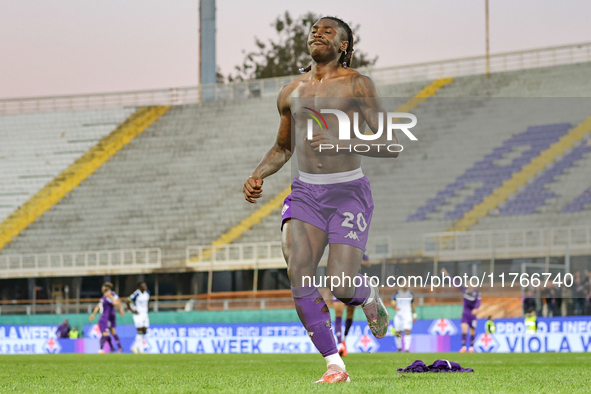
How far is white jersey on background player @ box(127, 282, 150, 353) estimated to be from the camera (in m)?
21.3

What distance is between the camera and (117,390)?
17.1 feet

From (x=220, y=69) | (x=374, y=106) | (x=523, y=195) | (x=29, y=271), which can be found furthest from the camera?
(x=220, y=69)

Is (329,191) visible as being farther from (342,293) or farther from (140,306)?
(140,306)

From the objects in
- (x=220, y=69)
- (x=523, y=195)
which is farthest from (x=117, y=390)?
(x=220, y=69)

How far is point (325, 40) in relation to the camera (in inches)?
226

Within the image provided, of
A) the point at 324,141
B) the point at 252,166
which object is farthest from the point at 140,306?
the point at 324,141

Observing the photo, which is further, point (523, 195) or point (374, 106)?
point (523, 195)

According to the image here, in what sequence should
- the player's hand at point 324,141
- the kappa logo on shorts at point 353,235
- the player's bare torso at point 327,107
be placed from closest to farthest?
1. the player's hand at point 324,141
2. the kappa logo on shorts at point 353,235
3. the player's bare torso at point 327,107

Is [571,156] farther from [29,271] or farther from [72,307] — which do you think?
[29,271]

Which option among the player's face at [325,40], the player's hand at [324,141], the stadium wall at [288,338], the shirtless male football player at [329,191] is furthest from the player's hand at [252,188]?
the stadium wall at [288,338]

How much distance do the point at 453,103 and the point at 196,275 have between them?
12.8 m

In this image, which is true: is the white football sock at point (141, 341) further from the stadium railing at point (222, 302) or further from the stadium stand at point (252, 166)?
the stadium stand at point (252, 166)

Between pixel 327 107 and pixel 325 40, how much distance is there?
45cm

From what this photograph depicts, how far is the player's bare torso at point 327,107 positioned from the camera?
568 cm
